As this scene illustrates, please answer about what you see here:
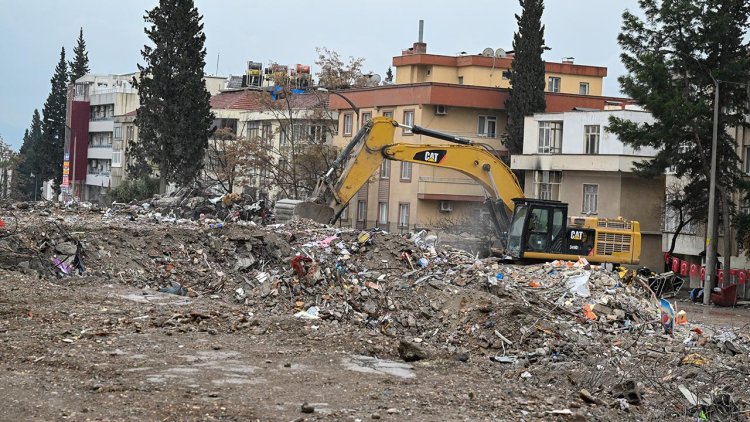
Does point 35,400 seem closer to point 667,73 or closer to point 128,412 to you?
point 128,412

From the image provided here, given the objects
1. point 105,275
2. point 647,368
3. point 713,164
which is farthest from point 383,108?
point 647,368

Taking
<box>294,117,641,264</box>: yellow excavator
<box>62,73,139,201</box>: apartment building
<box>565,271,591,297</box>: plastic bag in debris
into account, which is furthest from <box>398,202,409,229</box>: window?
<box>62,73,139,201</box>: apartment building

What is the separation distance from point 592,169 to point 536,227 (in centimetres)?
2098

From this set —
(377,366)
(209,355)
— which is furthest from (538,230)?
(209,355)

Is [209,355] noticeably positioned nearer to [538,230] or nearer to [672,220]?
[538,230]

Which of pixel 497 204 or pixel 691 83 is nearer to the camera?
pixel 497 204

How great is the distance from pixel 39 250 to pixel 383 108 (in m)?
37.7

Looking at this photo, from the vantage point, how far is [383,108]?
2315 inches

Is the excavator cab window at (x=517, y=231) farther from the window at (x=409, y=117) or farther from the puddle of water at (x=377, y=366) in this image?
the window at (x=409, y=117)

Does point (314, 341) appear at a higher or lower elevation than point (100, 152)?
lower

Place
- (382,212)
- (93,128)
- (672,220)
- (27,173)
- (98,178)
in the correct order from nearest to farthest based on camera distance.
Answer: (672,220) < (382,212) < (98,178) < (93,128) < (27,173)

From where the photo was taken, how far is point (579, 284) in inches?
888

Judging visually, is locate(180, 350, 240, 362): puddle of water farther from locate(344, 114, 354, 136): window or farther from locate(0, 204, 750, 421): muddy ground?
locate(344, 114, 354, 136): window

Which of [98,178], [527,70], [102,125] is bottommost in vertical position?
[98,178]
